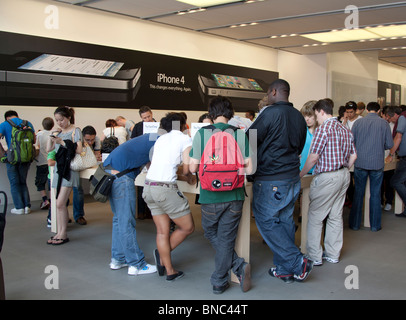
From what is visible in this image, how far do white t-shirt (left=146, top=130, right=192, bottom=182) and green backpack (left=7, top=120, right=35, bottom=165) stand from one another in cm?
368

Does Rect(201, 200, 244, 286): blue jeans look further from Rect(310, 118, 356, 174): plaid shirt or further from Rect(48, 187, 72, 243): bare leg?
Rect(48, 187, 72, 243): bare leg

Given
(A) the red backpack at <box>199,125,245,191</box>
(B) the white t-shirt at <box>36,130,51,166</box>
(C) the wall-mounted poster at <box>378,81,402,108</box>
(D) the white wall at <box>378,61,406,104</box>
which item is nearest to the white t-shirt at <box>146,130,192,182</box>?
(A) the red backpack at <box>199,125,245,191</box>

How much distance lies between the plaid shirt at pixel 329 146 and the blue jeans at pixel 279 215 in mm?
570

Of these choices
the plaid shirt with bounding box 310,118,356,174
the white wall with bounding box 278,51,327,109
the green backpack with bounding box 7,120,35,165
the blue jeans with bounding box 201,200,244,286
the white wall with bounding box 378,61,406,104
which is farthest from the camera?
the white wall with bounding box 378,61,406,104

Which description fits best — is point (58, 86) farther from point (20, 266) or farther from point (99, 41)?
point (20, 266)

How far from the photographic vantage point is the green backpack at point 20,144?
6617mm

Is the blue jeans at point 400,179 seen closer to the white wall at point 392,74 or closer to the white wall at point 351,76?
the white wall at point 351,76

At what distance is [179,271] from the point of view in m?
4.08

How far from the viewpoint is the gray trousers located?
4.29m

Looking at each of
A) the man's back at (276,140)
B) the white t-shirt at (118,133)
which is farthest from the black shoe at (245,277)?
the white t-shirt at (118,133)

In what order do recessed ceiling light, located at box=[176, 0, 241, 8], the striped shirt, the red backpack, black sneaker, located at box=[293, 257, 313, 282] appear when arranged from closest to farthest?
1. the red backpack
2. black sneaker, located at box=[293, 257, 313, 282]
3. the striped shirt
4. recessed ceiling light, located at box=[176, 0, 241, 8]

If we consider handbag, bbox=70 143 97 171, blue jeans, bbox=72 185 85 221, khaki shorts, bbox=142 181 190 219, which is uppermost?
handbag, bbox=70 143 97 171
